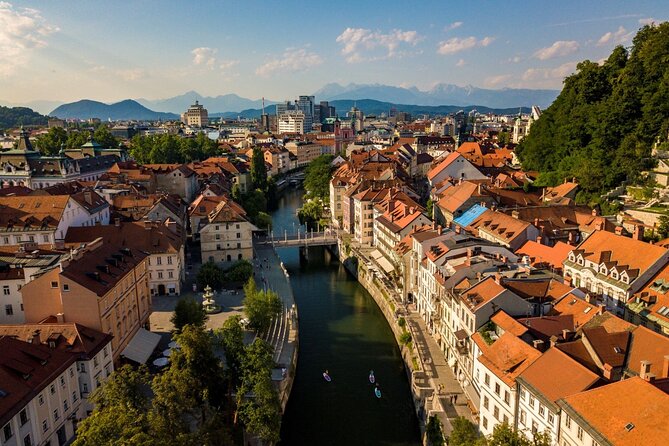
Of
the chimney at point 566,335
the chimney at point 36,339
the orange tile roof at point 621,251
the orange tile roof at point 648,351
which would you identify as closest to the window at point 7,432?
the chimney at point 36,339

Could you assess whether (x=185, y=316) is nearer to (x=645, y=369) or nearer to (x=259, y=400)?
(x=259, y=400)

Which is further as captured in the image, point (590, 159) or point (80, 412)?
point (590, 159)

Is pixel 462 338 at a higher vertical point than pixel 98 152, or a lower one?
lower

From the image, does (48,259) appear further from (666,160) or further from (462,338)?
(666,160)

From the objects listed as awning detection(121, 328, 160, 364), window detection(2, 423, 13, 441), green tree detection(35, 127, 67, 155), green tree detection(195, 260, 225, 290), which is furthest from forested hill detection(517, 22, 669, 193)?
green tree detection(35, 127, 67, 155)

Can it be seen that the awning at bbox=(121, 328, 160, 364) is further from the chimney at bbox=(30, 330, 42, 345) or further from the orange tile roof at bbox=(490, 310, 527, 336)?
the orange tile roof at bbox=(490, 310, 527, 336)

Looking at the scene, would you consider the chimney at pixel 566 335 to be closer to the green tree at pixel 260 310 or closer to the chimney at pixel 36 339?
the green tree at pixel 260 310

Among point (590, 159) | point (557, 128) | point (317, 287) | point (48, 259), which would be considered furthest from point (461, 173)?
point (48, 259)
